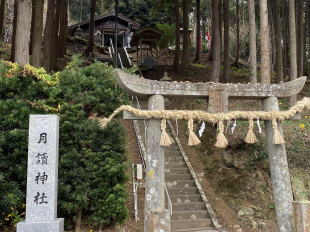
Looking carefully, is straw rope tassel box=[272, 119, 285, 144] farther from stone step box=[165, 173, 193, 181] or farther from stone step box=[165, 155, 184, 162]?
stone step box=[165, 155, 184, 162]

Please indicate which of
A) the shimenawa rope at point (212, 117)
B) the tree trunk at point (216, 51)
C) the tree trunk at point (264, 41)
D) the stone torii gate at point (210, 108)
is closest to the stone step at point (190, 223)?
the stone torii gate at point (210, 108)

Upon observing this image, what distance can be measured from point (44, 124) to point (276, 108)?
467 cm

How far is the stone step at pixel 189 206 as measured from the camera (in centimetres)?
970

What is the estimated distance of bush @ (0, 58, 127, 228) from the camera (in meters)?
7.44

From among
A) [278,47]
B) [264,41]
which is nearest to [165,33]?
[278,47]

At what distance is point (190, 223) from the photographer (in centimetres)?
930

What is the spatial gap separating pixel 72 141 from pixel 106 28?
23.7 m

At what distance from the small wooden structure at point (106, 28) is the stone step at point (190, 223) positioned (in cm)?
2276

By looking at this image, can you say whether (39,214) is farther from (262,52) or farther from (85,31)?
(85,31)

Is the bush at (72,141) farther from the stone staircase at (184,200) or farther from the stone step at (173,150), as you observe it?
the stone step at (173,150)

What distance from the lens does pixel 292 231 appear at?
21.4ft

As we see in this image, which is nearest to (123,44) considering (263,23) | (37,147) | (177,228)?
(263,23)

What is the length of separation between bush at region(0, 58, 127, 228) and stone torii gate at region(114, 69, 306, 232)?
5.20ft

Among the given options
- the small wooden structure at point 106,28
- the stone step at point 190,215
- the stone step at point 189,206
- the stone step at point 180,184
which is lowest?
the stone step at point 190,215
